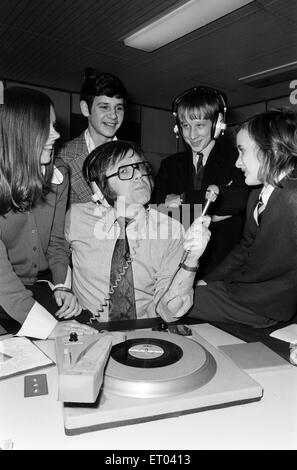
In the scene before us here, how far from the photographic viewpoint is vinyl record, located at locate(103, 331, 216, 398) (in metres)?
0.80

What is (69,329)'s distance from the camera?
126cm

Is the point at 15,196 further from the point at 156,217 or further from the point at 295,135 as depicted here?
the point at 295,135

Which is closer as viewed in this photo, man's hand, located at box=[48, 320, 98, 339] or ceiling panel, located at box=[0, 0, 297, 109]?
man's hand, located at box=[48, 320, 98, 339]

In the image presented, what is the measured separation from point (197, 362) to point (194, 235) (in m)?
0.57

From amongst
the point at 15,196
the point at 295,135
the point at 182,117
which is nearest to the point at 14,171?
the point at 15,196

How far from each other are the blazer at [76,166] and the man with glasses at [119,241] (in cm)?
54

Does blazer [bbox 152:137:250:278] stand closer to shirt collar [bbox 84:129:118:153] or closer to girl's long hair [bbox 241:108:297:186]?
shirt collar [bbox 84:129:118:153]

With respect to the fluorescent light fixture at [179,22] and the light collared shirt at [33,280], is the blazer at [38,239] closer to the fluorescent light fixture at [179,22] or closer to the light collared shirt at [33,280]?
the light collared shirt at [33,280]

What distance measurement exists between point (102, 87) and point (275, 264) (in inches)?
71.8

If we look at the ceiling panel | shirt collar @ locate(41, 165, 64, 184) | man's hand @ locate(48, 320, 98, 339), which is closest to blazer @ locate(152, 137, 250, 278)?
shirt collar @ locate(41, 165, 64, 184)

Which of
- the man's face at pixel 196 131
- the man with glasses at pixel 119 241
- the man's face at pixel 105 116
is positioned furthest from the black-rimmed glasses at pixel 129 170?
the man's face at pixel 105 116

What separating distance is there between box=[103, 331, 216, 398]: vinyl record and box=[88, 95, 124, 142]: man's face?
6.39 ft
